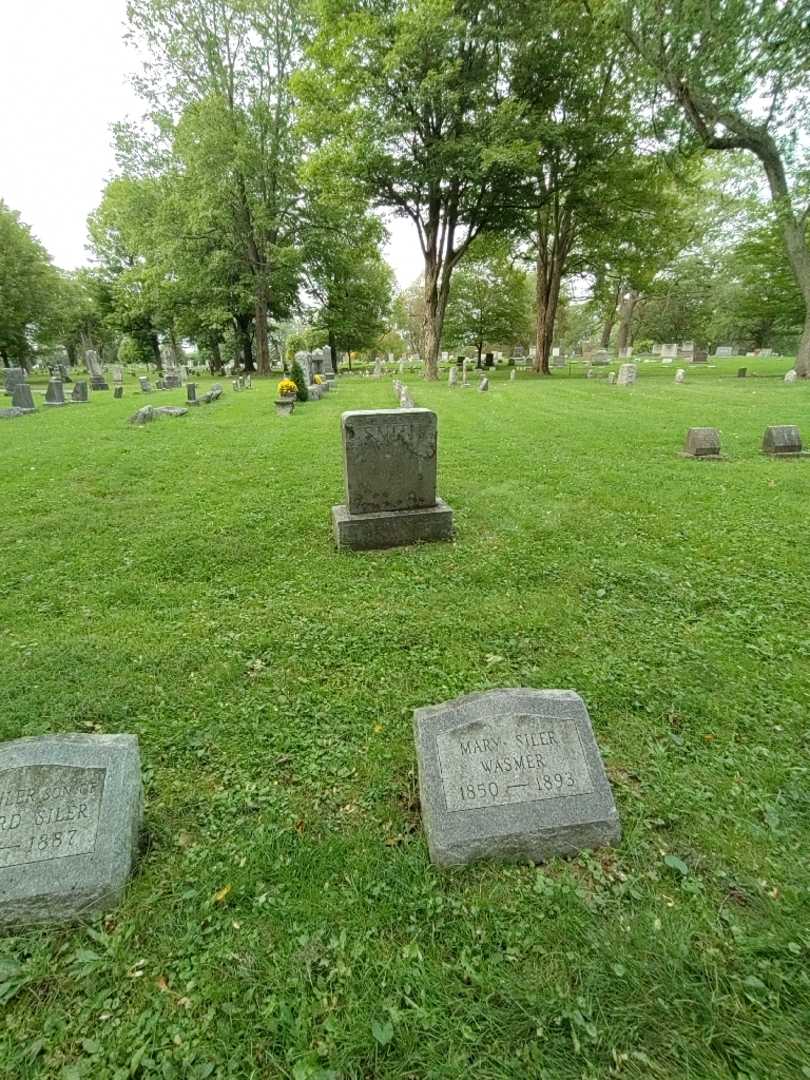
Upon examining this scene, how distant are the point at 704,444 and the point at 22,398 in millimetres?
18271

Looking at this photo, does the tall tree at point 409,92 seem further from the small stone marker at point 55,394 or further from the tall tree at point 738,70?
the small stone marker at point 55,394

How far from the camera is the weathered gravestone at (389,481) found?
5297mm

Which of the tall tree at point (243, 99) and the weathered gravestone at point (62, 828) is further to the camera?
the tall tree at point (243, 99)

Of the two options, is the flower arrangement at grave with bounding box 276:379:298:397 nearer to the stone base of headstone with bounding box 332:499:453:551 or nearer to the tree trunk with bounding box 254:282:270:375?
the stone base of headstone with bounding box 332:499:453:551

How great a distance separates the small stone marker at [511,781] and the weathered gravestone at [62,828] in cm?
130

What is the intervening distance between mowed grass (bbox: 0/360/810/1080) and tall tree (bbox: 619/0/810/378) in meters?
15.2

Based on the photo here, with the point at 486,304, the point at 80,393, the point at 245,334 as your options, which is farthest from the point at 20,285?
the point at 486,304

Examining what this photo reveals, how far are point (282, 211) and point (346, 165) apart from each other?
10155 mm

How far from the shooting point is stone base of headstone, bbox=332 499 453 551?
5.34m

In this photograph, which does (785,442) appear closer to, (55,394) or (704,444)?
(704,444)

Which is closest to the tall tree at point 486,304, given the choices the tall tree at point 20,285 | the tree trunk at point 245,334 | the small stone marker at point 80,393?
the tree trunk at point 245,334

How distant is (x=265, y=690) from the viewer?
3322 millimetres

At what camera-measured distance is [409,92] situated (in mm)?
18438

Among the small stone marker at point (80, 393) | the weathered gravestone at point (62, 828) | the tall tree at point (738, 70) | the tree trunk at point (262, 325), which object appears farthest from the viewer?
the tree trunk at point (262, 325)
